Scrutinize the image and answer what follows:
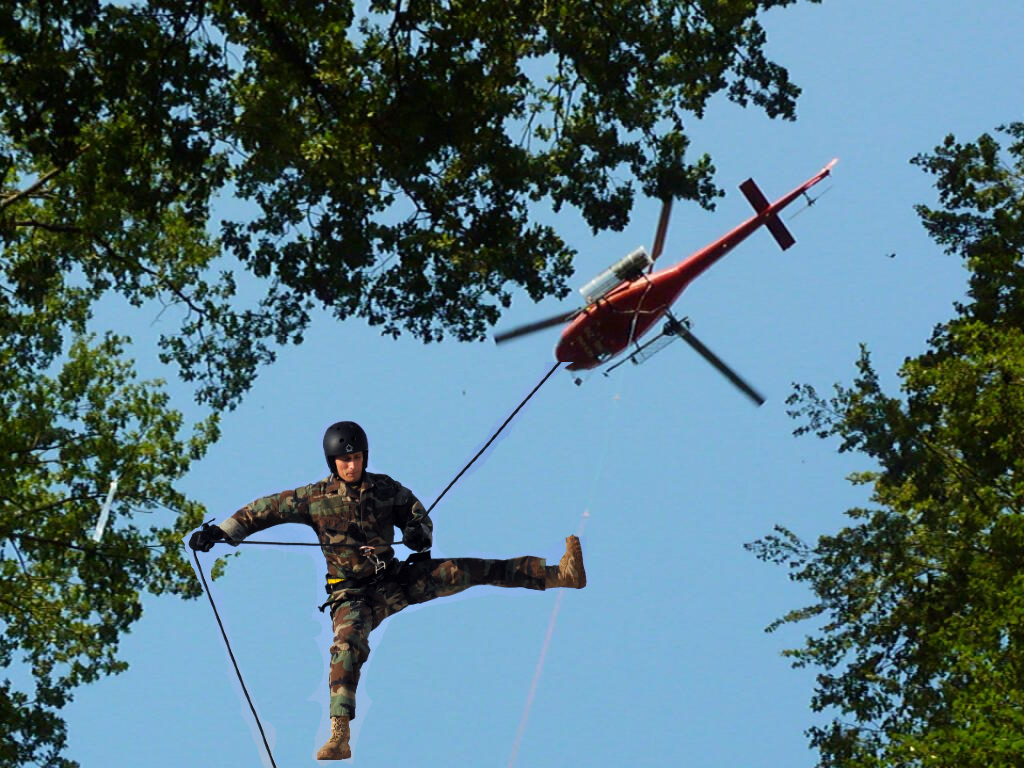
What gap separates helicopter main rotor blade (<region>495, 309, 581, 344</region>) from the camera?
1413 centimetres

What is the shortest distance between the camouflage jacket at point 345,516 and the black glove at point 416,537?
0.06ft

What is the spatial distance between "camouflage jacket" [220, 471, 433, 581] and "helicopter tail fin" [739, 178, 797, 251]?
789 cm

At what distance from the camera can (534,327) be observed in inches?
562

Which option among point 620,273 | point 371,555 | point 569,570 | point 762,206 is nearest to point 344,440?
point 371,555

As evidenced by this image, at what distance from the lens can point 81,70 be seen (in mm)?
14414

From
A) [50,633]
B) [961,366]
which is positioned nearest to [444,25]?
[961,366]

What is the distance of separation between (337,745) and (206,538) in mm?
1647

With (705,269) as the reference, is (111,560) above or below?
above

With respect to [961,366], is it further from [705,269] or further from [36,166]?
[36,166]

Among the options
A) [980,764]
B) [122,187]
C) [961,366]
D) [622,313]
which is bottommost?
[980,764]

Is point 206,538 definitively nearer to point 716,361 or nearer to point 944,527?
point 716,361

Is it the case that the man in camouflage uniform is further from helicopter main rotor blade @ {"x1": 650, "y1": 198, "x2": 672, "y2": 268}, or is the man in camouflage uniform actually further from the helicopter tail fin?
the helicopter tail fin

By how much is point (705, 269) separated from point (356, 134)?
415 cm

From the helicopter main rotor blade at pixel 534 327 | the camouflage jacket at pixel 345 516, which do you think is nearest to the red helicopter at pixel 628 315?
the helicopter main rotor blade at pixel 534 327
